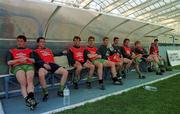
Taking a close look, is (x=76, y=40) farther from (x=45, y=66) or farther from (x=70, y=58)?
(x=45, y=66)

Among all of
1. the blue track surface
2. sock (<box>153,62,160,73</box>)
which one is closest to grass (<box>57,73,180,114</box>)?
the blue track surface

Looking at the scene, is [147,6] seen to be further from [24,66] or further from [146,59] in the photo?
[24,66]

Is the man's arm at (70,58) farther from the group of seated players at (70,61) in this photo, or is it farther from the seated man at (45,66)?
the seated man at (45,66)

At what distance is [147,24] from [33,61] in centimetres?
622

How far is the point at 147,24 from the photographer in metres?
10.5

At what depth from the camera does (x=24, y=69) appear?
4.93 meters

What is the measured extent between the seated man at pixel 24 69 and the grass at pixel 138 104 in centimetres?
67

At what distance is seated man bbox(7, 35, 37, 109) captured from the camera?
4379 millimetres

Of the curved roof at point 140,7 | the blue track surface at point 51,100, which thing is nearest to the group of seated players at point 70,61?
the blue track surface at point 51,100

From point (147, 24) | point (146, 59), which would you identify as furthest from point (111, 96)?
point (147, 24)

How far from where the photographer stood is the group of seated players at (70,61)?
15.8 ft

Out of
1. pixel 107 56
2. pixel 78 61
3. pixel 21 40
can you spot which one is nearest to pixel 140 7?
pixel 107 56

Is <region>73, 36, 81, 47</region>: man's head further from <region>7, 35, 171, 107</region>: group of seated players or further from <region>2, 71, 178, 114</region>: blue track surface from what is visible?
<region>2, 71, 178, 114</region>: blue track surface

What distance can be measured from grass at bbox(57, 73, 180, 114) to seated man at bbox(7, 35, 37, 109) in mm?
666
